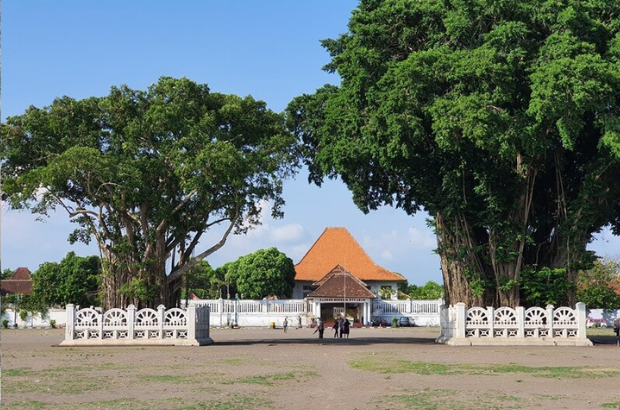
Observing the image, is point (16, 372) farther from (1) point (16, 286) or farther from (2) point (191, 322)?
(1) point (16, 286)

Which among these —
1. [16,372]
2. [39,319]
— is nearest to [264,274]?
[39,319]

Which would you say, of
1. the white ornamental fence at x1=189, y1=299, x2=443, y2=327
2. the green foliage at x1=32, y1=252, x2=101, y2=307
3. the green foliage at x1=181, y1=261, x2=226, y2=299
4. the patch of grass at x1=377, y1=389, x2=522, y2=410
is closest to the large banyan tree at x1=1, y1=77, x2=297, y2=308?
the patch of grass at x1=377, y1=389, x2=522, y2=410

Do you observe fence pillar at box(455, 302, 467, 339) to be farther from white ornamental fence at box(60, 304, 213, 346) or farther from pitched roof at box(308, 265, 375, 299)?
pitched roof at box(308, 265, 375, 299)

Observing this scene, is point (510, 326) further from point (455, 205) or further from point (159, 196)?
point (159, 196)

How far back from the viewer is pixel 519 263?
109 feet

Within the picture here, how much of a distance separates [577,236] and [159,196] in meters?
16.2

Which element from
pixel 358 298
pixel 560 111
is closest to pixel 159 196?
pixel 560 111

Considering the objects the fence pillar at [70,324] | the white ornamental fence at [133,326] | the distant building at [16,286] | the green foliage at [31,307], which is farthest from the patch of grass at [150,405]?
the distant building at [16,286]

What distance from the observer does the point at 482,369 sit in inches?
788

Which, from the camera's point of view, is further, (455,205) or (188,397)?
(455,205)

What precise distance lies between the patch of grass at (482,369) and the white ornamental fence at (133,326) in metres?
11.9

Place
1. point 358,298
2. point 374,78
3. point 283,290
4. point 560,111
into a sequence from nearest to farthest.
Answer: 1. point 560,111
2. point 374,78
3. point 358,298
4. point 283,290

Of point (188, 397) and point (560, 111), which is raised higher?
point (560, 111)

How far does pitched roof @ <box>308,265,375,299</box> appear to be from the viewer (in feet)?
210
